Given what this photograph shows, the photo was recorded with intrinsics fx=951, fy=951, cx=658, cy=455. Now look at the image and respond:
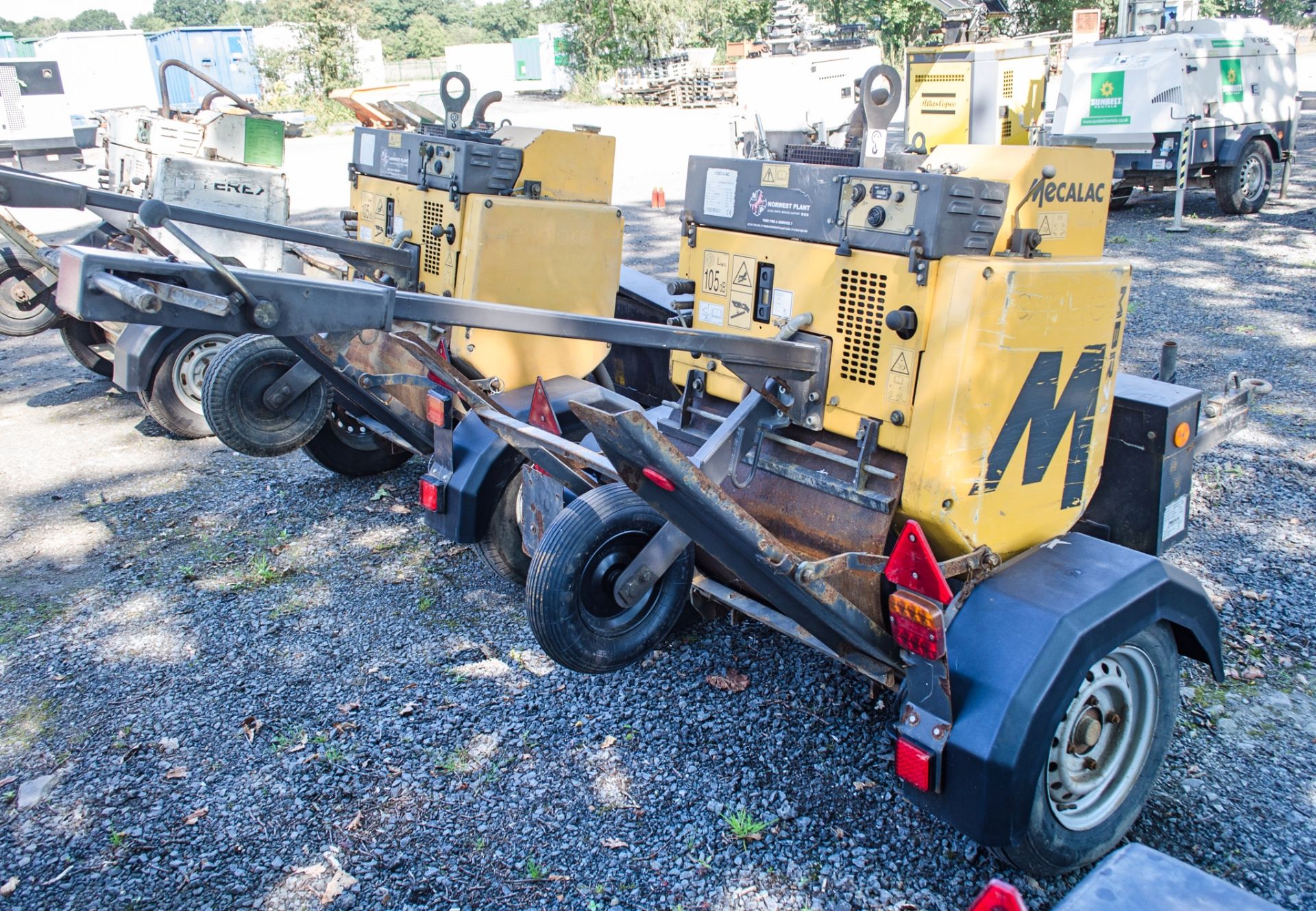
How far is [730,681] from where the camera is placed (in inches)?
157

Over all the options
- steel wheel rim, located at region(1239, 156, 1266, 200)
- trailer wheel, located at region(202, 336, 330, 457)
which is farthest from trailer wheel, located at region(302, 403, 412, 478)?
steel wheel rim, located at region(1239, 156, 1266, 200)

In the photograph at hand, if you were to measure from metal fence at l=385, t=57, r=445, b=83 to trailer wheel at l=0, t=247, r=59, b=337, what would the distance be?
151 ft

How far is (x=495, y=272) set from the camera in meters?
4.95

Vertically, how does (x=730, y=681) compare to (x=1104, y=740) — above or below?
below

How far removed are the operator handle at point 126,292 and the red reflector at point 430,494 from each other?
2.41 meters

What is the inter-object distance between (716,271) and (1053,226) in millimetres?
1188

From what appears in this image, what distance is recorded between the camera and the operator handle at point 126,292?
2033mm

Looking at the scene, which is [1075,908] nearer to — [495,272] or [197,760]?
[197,760]

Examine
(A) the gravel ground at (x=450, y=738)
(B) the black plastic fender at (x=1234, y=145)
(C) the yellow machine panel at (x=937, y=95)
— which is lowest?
(A) the gravel ground at (x=450, y=738)

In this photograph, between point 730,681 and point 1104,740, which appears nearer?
point 1104,740

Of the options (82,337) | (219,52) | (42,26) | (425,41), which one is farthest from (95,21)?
(82,337)

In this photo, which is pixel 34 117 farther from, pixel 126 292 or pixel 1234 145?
pixel 126 292

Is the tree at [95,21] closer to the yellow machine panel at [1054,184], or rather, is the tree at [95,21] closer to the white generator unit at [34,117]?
the white generator unit at [34,117]

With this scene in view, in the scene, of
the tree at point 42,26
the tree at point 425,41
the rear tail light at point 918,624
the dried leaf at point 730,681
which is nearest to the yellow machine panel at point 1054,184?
the rear tail light at point 918,624
